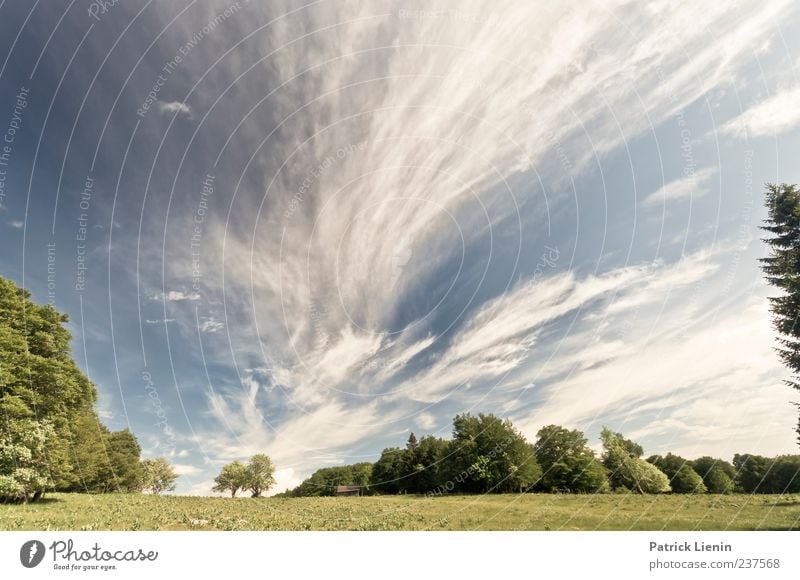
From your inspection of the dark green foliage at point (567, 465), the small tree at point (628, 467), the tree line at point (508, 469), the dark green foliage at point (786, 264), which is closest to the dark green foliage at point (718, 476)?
the tree line at point (508, 469)

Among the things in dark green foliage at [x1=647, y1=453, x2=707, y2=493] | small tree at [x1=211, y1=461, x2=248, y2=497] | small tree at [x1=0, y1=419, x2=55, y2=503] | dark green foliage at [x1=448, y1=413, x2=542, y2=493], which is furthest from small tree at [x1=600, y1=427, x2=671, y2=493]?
small tree at [x1=0, y1=419, x2=55, y2=503]

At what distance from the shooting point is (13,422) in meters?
24.3

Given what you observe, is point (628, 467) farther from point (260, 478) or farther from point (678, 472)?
point (260, 478)

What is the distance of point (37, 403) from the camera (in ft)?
88.8

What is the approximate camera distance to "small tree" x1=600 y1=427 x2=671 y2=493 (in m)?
49.9

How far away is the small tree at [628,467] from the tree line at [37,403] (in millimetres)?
60254

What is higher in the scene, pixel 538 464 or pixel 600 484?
pixel 538 464

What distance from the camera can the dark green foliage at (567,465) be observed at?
4922cm

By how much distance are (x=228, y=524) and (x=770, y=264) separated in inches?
1385
